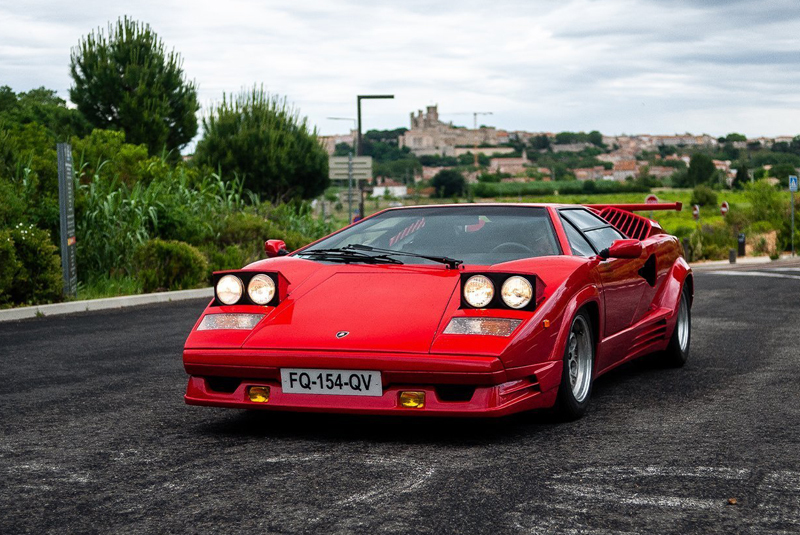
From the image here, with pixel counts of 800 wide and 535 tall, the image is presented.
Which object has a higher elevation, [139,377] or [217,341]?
[217,341]

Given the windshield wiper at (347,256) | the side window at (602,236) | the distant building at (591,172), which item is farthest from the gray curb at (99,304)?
the distant building at (591,172)

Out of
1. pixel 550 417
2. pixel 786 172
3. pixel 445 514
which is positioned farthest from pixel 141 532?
pixel 786 172

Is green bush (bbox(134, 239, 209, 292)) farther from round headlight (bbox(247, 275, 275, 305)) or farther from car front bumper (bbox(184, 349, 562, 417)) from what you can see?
car front bumper (bbox(184, 349, 562, 417))

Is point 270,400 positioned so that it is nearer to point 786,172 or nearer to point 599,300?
point 599,300

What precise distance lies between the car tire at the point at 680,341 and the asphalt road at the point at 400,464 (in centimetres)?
23

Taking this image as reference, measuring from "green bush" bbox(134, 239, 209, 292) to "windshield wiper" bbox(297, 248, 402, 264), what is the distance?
30.6ft

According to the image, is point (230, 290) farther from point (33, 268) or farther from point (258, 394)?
point (33, 268)

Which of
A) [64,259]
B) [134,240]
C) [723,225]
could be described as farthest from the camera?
[723,225]

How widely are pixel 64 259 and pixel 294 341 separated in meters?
9.15

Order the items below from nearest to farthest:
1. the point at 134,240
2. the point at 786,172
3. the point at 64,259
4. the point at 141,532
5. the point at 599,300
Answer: the point at 141,532, the point at 599,300, the point at 64,259, the point at 134,240, the point at 786,172

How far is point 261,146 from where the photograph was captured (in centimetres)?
3644

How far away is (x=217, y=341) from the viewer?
4.93 m

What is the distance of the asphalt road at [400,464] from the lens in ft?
11.5

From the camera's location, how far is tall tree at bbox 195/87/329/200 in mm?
36344
